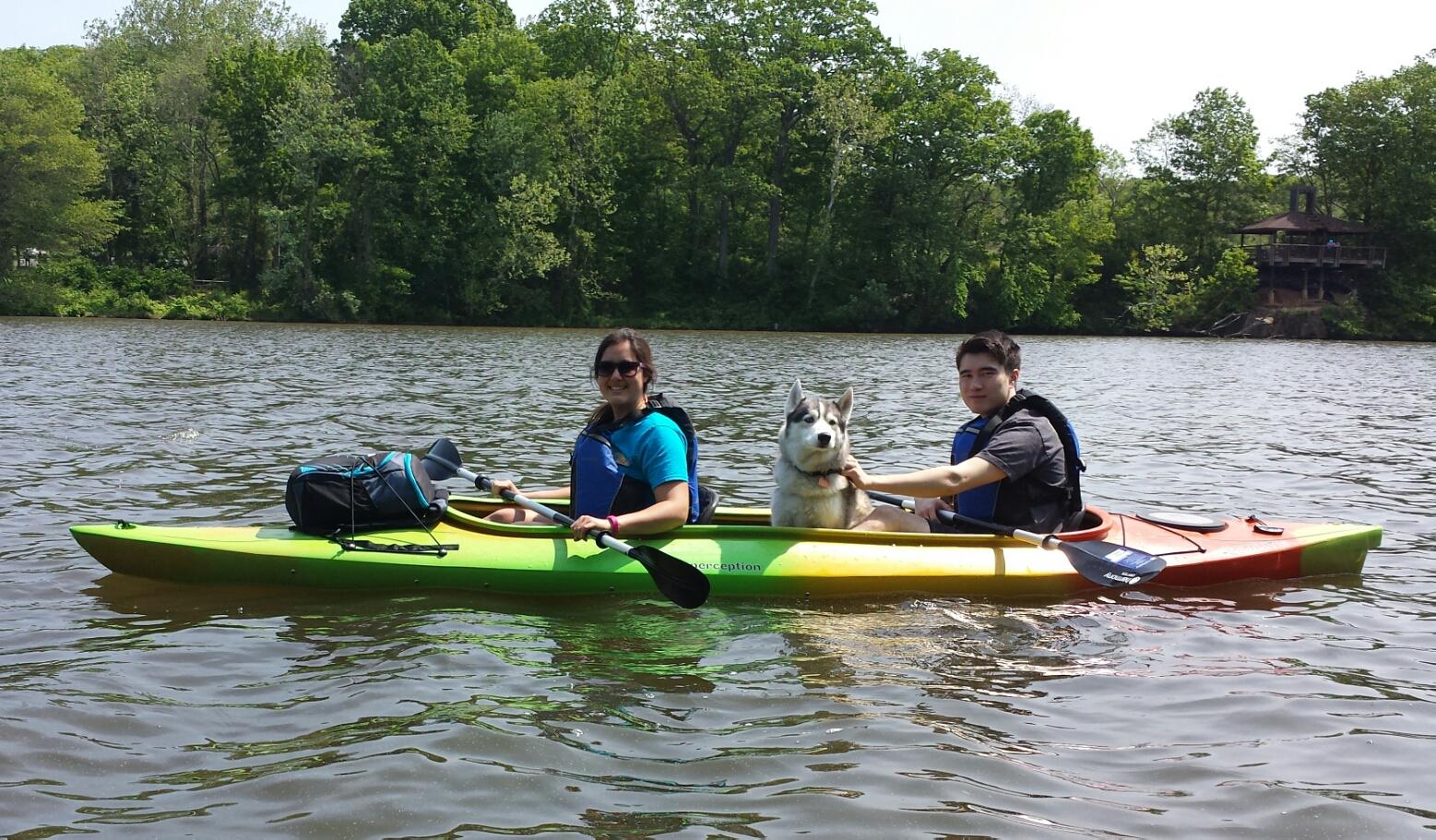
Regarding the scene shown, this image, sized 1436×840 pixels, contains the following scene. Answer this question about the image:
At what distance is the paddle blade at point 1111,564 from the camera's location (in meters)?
6.48

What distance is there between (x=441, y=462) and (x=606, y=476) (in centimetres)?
137

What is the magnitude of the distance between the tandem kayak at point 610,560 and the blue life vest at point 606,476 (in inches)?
9.6

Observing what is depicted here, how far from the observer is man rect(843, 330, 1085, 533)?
6434 mm

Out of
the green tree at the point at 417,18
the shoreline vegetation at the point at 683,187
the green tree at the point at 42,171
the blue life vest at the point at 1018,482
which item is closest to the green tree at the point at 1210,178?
the shoreline vegetation at the point at 683,187

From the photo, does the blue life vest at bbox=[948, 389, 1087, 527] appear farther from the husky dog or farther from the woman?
the woman

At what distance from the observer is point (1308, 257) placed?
5147 cm

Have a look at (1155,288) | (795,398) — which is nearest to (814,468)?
(795,398)

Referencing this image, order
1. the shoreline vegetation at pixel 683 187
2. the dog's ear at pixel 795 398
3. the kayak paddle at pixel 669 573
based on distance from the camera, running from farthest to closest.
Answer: the shoreline vegetation at pixel 683 187, the dog's ear at pixel 795 398, the kayak paddle at pixel 669 573

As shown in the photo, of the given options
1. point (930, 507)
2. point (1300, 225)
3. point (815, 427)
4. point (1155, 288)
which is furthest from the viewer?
point (1155, 288)

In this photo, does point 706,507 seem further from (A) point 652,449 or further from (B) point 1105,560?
(B) point 1105,560

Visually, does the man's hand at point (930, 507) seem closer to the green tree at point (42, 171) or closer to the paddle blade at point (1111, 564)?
the paddle blade at point (1111, 564)

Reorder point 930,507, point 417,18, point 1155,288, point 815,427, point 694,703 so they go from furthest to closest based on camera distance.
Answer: point 417,18, point 1155,288, point 930,507, point 815,427, point 694,703

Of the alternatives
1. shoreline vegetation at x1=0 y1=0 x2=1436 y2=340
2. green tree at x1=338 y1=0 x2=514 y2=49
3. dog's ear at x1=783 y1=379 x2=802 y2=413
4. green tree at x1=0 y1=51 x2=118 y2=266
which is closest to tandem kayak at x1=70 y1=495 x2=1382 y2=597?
dog's ear at x1=783 y1=379 x2=802 y2=413

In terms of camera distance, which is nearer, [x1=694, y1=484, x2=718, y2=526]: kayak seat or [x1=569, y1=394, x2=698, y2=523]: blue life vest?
[x1=569, y1=394, x2=698, y2=523]: blue life vest
